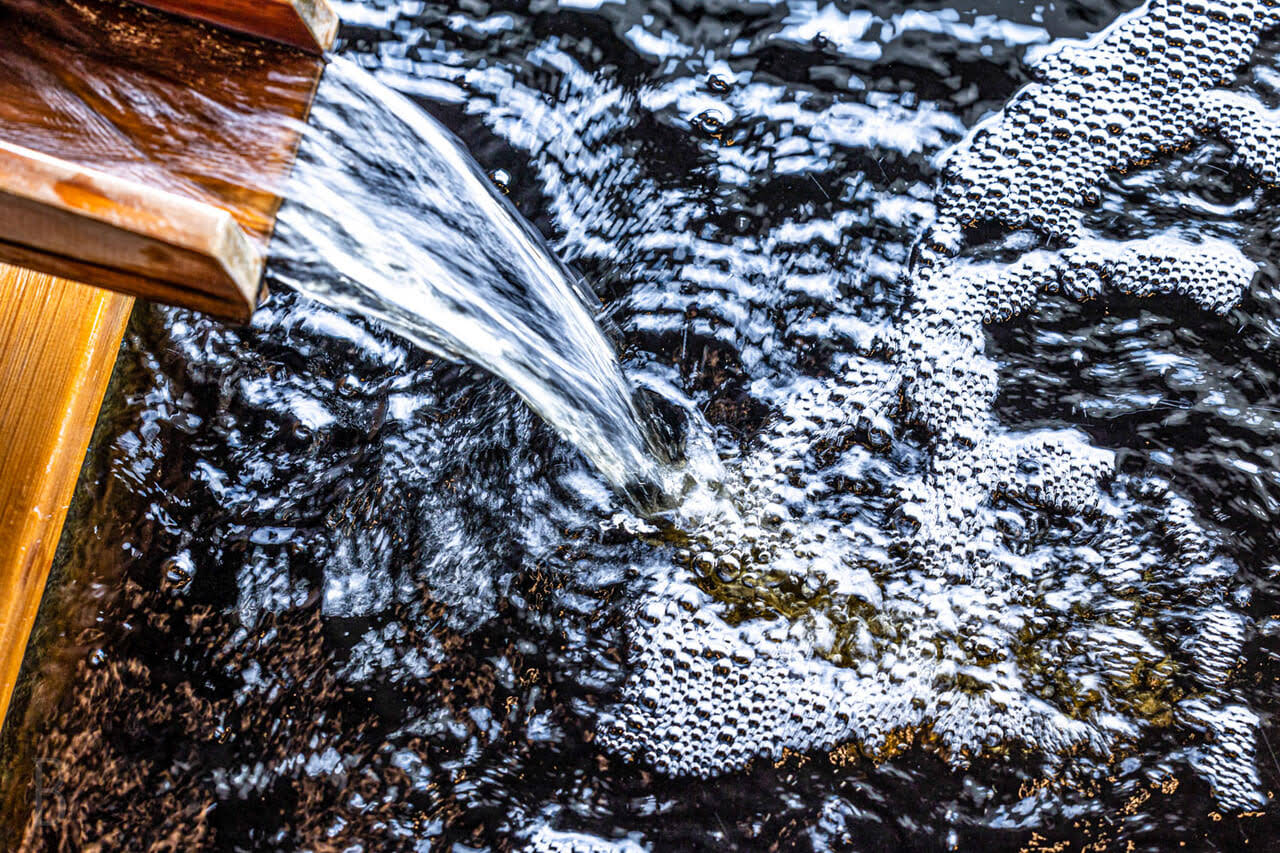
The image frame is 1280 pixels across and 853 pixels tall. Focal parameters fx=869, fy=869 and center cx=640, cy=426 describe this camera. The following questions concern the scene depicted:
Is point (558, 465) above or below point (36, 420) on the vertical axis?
above

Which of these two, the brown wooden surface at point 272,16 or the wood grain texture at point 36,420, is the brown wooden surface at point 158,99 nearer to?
the brown wooden surface at point 272,16

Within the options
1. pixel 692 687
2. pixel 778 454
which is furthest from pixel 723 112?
pixel 692 687

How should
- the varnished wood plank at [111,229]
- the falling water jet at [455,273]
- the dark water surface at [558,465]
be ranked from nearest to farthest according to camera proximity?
the varnished wood plank at [111,229]
the falling water jet at [455,273]
the dark water surface at [558,465]

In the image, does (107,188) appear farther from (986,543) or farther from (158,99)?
(986,543)

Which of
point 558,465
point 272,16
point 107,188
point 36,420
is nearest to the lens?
point 107,188

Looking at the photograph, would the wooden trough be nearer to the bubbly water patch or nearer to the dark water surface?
the dark water surface

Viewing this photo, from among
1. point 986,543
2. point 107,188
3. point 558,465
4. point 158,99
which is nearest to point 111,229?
point 107,188

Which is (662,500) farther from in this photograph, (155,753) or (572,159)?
(155,753)

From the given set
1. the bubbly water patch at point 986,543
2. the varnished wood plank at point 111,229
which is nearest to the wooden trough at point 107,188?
the varnished wood plank at point 111,229
